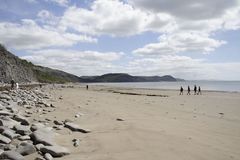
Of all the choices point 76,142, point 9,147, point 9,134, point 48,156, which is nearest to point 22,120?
point 9,134

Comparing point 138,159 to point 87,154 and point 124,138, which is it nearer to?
→ point 87,154

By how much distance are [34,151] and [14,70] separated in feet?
250

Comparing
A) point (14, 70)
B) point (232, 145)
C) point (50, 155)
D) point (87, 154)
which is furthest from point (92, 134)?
point (14, 70)

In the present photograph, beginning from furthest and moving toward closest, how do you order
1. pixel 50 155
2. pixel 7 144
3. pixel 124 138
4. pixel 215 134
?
pixel 215 134, pixel 124 138, pixel 7 144, pixel 50 155

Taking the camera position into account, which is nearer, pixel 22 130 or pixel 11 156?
pixel 11 156

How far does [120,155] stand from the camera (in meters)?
6.89

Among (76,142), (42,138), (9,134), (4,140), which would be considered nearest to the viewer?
(4,140)

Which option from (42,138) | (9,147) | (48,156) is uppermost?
(42,138)

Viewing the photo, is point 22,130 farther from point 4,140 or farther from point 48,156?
point 48,156

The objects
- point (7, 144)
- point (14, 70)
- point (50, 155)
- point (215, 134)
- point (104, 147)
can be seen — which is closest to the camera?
point (50, 155)

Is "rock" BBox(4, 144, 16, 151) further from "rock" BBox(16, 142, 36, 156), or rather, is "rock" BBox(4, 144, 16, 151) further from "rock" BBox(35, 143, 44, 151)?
"rock" BBox(35, 143, 44, 151)

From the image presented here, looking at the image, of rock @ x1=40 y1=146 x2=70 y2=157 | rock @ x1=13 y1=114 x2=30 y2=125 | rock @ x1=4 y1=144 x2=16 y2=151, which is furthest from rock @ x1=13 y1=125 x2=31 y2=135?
rock @ x1=40 y1=146 x2=70 y2=157

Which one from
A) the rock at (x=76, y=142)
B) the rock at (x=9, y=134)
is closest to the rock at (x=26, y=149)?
the rock at (x=9, y=134)

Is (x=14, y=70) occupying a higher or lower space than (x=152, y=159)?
higher
